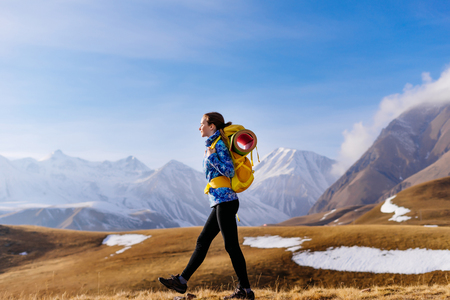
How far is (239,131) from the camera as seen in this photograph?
20.0 feet

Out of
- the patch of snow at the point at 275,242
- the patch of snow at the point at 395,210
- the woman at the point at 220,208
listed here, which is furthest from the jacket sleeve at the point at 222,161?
the patch of snow at the point at 395,210

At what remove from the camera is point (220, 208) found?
20.3 feet

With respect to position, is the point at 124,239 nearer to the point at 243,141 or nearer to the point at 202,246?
the point at 202,246

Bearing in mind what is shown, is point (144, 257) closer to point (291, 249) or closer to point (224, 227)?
point (291, 249)

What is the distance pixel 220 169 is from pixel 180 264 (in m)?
27.6

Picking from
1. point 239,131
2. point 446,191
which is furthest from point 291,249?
point 446,191

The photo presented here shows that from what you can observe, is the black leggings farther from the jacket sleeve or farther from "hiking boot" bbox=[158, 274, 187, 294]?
the jacket sleeve

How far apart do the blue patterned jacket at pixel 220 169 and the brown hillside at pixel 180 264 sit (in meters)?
12.7

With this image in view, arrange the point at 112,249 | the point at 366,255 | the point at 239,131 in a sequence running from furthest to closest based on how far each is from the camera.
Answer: the point at 112,249 → the point at 366,255 → the point at 239,131

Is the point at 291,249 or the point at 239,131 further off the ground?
the point at 239,131

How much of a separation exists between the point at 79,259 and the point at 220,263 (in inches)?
852

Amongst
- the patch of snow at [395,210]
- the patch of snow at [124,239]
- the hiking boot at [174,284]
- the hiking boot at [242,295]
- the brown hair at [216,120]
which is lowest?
the patch of snow at [395,210]

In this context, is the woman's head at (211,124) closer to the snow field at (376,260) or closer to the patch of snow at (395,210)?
the snow field at (376,260)

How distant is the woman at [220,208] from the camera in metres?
6.16
